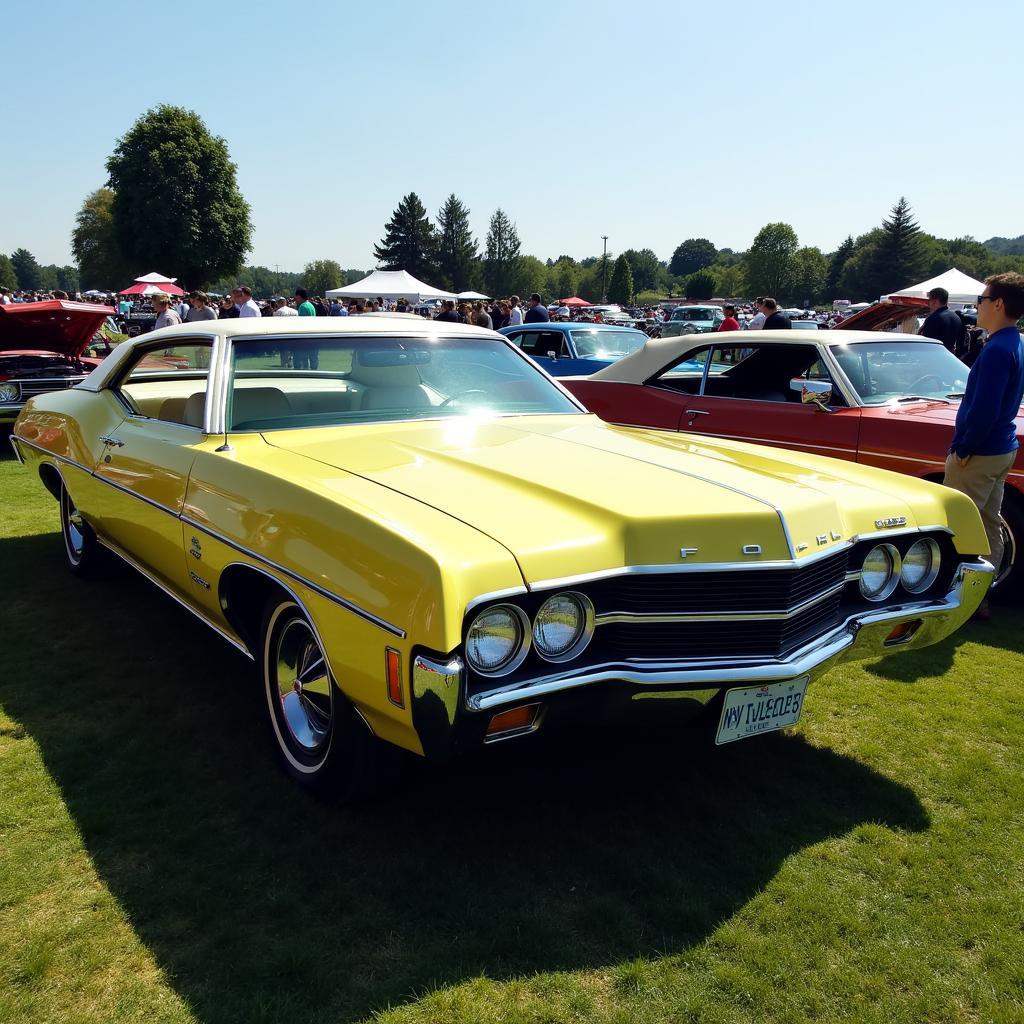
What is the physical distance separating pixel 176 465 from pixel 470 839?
1887 millimetres

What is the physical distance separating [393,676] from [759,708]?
1.14 m

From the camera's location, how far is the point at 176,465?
3355 millimetres

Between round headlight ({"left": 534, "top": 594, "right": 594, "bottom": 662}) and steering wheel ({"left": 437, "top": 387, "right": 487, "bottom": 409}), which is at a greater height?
steering wheel ({"left": 437, "top": 387, "right": 487, "bottom": 409})

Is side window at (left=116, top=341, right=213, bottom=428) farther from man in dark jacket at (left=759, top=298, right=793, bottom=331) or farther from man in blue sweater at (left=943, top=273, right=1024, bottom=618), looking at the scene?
man in dark jacket at (left=759, top=298, right=793, bottom=331)

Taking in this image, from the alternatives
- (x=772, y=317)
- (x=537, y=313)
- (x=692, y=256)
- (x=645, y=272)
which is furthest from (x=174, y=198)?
(x=692, y=256)

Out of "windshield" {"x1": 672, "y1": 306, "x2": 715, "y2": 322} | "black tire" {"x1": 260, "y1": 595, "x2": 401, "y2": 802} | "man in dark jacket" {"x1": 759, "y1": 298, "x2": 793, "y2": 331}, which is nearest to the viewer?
"black tire" {"x1": 260, "y1": 595, "x2": 401, "y2": 802}

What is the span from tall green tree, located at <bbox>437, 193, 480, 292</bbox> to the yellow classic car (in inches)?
3726

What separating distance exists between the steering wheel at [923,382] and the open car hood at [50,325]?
7.84 meters

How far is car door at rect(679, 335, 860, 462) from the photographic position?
548 cm

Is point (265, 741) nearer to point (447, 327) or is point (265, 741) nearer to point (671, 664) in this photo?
point (671, 664)

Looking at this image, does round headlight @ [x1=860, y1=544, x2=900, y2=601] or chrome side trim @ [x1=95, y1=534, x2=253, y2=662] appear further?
chrome side trim @ [x1=95, y1=534, x2=253, y2=662]

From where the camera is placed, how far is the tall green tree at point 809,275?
4348 inches

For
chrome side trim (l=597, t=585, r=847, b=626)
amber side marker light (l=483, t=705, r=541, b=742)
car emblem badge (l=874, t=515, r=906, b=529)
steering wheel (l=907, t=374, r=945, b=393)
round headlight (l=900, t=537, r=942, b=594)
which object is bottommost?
amber side marker light (l=483, t=705, r=541, b=742)

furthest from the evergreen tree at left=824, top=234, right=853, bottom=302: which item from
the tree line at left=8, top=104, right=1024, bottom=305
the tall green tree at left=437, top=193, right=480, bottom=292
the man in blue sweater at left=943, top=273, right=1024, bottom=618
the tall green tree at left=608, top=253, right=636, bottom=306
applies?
the man in blue sweater at left=943, top=273, right=1024, bottom=618
